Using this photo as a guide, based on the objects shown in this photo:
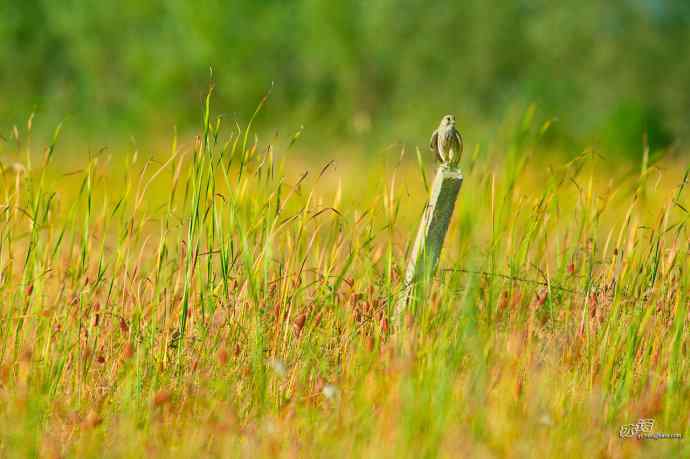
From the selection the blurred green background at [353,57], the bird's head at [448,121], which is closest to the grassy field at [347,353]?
the bird's head at [448,121]

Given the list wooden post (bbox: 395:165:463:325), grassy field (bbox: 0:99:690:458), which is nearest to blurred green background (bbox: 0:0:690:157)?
grassy field (bbox: 0:99:690:458)

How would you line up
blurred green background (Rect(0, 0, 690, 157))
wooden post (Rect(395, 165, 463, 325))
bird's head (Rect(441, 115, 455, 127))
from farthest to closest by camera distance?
blurred green background (Rect(0, 0, 690, 157))
bird's head (Rect(441, 115, 455, 127))
wooden post (Rect(395, 165, 463, 325))

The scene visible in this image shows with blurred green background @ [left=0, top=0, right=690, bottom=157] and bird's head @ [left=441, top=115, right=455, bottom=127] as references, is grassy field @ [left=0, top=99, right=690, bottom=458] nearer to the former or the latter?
bird's head @ [left=441, top=115, right=455, bottom=127]

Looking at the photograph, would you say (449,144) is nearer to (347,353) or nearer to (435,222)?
(435,222)

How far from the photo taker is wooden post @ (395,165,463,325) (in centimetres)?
303

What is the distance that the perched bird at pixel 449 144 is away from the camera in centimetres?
310

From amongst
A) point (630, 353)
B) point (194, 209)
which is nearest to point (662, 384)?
point (630, 353)

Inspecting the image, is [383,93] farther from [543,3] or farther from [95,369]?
[95,369]

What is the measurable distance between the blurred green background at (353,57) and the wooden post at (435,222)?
47.3ft

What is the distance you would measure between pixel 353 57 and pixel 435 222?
17338 mm

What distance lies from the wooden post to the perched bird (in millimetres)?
29

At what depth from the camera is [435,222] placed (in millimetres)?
3076

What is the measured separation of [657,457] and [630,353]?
395mm

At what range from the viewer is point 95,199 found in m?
8.87
